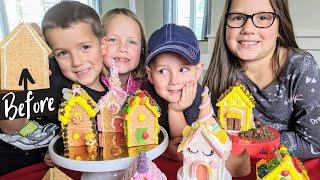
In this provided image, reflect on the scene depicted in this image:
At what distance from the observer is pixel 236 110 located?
0.87 m

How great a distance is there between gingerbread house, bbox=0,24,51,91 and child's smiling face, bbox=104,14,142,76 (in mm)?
321

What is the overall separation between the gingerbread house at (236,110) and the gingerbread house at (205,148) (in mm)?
229

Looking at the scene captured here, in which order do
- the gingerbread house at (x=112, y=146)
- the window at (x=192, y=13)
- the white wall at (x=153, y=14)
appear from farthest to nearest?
the white wall at (x=153, y=14) → the window at (x=192, y=13) → the gingerbread house at (x=112, y=146)

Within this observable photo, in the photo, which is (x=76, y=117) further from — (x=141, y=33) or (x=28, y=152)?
(x=141, y=33)

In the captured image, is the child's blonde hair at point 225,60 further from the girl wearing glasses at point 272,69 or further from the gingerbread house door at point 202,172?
the gingerbread house door at point 202,172

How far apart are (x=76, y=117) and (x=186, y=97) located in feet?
1.04

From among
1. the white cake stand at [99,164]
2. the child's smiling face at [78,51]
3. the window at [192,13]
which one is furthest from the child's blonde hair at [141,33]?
the window at [192,13]

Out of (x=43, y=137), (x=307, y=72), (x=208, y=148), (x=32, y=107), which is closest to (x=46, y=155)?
(x=43, y=137)

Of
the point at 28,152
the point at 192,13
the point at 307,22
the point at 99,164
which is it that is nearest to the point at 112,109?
the point at 99,164

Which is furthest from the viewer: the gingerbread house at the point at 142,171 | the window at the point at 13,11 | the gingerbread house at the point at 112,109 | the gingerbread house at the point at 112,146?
the window at the point at 13,11

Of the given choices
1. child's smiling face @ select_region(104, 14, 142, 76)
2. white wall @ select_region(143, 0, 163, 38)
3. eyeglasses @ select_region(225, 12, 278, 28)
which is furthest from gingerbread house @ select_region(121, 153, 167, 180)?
white wall @ select_region(143, 0, 163, 38)

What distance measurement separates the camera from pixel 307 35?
215 cm

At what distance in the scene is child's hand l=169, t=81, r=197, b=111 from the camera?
0.89 meters

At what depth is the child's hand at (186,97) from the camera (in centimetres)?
89
